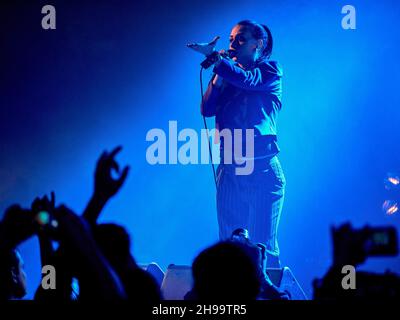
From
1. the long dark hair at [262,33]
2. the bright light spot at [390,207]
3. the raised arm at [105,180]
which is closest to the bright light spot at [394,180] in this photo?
the bright light spot at [390,207]

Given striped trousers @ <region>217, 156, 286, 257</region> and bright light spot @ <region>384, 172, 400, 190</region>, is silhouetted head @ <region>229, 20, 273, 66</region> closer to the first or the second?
striped trousers @ <region>217, 156, 286, 257</region>

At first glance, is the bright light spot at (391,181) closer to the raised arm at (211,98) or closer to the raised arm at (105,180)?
the raised arm at (211,98)

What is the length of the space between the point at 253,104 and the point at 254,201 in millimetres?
661

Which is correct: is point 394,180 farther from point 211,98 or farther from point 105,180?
point 105,180

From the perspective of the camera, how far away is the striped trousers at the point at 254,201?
361 centimetres

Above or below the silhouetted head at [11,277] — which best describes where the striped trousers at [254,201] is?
above

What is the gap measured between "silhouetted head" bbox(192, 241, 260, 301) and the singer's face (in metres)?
2.26

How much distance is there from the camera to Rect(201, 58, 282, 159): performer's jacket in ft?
11.8

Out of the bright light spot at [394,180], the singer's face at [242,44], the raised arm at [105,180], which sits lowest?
the raised arm at [105,180]

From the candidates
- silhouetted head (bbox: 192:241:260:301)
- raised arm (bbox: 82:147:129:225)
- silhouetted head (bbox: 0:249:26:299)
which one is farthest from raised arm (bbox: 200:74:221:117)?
silhouetted head (bbox: 192:241:260:301)

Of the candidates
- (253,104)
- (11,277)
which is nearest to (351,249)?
(11,277)

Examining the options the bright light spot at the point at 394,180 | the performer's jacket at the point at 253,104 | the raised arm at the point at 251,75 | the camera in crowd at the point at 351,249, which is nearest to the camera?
the camera in crowd at the point at 351,249

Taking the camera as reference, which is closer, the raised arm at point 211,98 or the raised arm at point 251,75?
the raised arm at point 251,75
